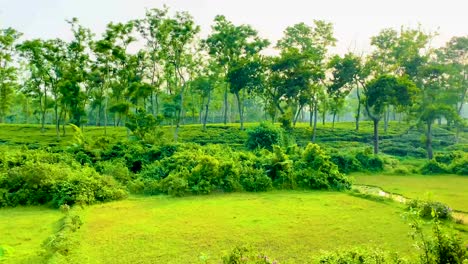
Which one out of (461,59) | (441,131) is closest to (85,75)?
(441,131)

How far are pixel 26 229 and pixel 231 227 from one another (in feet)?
19.4

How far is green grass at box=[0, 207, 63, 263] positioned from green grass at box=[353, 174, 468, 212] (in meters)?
12.7

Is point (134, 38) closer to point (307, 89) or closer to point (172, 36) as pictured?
point (172, 36)

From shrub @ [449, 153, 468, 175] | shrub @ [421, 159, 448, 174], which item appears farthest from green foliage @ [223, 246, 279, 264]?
shrub @ [449, 153, 468, 175]

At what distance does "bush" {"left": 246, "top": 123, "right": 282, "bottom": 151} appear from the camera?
→ 92.9 ft

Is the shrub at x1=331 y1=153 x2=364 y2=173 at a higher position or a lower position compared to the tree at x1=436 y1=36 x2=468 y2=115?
lower

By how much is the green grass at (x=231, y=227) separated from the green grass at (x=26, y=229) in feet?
3.31

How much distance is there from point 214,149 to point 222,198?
6543 mm

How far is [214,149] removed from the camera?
22.6m

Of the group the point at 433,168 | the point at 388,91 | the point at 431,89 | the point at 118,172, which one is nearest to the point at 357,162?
the point at 433,168

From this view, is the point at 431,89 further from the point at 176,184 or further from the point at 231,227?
the point at 231,227

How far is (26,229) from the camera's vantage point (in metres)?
11.9

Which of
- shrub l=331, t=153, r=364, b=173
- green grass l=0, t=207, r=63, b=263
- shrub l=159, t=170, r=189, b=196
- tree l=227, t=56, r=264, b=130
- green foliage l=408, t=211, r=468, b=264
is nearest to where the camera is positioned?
green foliage l=408, t=211, r=468, b=264

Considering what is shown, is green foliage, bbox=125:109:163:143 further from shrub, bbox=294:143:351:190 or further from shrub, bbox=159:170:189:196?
shrub, bbox=294:143:351:190
